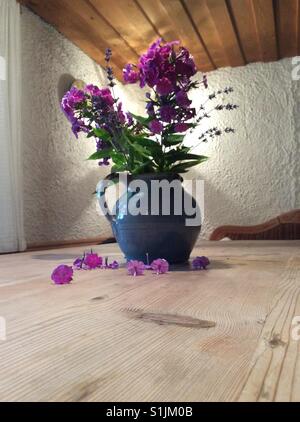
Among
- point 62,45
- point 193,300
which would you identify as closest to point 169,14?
point 62,45

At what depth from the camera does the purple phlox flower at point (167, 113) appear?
749 mm

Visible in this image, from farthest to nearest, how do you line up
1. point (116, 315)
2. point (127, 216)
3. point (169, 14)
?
point (169, 14)
point (127, 216)
point (116, 315)

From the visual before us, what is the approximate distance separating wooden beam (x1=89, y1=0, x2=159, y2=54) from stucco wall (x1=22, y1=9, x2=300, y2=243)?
1.29ft

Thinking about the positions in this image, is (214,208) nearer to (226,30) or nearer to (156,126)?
(226,30)

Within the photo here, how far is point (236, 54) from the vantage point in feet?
9.73

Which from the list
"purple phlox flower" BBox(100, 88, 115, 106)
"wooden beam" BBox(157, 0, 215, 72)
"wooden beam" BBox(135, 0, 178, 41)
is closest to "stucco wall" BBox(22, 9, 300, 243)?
"wooden beam" BBox(157, 0, 215, 72)

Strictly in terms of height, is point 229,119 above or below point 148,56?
above

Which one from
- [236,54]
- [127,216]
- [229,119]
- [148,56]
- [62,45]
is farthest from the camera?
[229,119]

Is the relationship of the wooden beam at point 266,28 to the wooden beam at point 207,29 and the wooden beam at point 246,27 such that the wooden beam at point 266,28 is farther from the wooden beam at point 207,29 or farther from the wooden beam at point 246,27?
the wooden beam at point 207,29

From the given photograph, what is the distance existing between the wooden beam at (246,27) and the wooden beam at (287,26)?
0.16 metres

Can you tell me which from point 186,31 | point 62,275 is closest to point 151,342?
point 62,275
